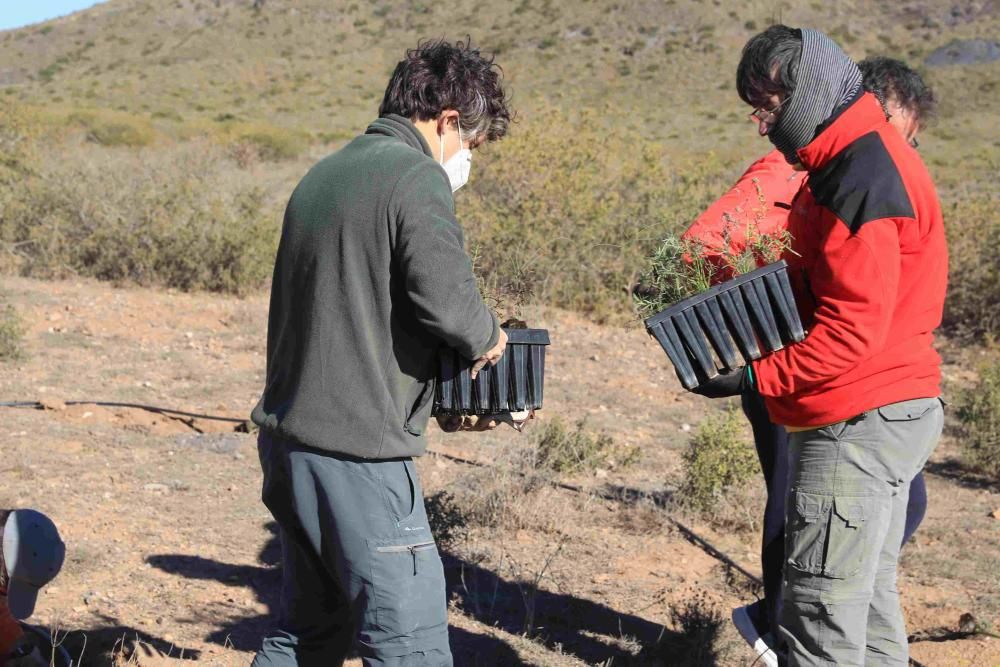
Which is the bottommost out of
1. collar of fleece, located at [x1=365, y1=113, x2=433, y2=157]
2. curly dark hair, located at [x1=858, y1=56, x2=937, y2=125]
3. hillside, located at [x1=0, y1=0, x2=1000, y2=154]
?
collar of fleece, located at [x1=365, y1=113, x2=433, y2=157]

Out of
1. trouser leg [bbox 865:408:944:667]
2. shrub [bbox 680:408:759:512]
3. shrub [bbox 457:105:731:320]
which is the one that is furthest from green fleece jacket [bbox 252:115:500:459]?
shrub [bbox 457:105:731:320]

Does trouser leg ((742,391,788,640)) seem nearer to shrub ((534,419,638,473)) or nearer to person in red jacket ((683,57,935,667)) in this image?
person in red jacket ((683,57,935,667))

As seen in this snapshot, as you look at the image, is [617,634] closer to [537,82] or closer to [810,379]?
[810,379]

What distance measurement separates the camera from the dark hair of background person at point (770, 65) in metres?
2.37

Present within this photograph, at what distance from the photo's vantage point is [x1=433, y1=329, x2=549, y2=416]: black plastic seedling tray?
241cm

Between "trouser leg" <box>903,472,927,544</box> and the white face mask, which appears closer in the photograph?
the white face mask

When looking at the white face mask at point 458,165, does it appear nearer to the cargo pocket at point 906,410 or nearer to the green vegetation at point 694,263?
the green vegetation at point 694,263

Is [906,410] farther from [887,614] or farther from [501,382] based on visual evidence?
[501,382]

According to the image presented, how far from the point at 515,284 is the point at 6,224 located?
30.9 ft

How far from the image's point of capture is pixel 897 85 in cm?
296

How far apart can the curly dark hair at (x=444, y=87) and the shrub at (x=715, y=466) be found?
10.7 feet

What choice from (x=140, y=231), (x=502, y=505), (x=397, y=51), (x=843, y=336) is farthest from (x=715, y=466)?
(x=397, y=51)

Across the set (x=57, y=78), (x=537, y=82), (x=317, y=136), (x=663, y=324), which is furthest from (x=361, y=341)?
(x=57, y=78)

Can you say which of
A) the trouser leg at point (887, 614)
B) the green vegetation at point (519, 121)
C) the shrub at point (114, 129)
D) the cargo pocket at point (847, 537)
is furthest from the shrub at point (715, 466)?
the shrub at point (114, 129)
